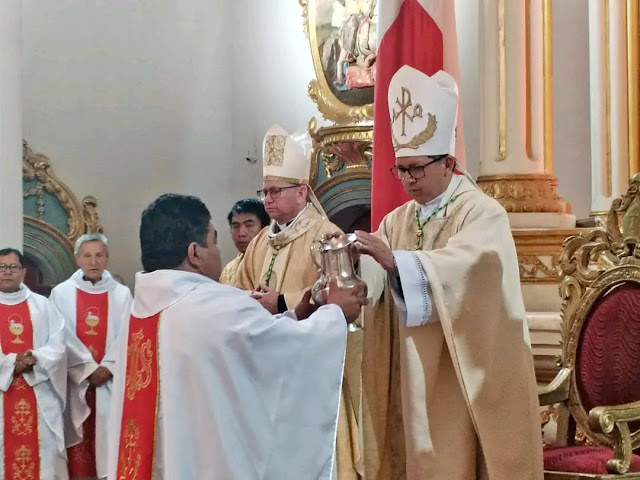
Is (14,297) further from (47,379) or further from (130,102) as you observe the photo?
(130,102)

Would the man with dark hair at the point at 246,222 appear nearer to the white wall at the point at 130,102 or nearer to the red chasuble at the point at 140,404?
the red chasuble at the point at 140,404

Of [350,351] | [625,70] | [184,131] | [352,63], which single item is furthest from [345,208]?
[350,351]

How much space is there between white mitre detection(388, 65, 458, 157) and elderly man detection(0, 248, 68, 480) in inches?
171

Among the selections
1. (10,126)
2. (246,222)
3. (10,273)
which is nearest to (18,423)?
(10,273)

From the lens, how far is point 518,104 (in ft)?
19.9

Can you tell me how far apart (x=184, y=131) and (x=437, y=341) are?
790cm

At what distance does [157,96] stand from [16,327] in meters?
4.18

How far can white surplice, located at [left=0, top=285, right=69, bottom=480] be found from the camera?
288 inches

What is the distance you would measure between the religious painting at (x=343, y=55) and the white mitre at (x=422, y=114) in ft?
17.1

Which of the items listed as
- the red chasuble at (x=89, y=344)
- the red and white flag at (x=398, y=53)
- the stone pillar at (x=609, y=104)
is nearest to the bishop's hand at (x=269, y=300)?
the red and white flag at (x=398, y=53)

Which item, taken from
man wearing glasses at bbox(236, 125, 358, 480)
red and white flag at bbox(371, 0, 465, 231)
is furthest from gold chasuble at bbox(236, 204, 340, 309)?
red and white flag at bbox(371, 0, 465, 231)

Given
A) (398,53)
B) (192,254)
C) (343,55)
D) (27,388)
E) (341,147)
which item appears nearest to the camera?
(192,254)

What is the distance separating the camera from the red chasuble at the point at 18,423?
288 inches

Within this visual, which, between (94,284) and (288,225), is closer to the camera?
(288,225)
